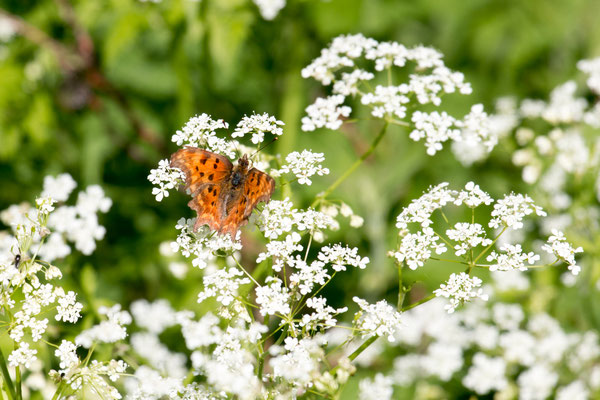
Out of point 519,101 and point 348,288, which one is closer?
point 348,288

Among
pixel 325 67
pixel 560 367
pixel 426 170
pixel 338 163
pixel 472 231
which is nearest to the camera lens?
pixel 472 231

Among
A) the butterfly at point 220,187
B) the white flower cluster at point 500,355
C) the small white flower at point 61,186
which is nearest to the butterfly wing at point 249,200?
the butterfly at point 220,187

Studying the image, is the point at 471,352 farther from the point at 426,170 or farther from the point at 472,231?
the point at 472,231

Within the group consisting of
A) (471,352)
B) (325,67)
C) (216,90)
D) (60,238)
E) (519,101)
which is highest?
(216,90)

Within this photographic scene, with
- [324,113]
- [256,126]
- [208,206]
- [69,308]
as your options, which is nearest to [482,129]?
[324,113]

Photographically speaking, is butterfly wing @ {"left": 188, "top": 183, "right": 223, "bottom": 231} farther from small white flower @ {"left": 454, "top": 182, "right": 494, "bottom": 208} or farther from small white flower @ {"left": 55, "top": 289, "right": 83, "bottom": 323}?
small white flower @ {"left": 454, "top": 182, "right": 494, "bottom": 208}

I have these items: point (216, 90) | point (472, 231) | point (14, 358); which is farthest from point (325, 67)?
point (216, 90)

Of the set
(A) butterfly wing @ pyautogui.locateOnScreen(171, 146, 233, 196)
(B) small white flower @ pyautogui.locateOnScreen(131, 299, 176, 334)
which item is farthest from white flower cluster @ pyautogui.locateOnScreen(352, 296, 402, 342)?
(B) small white flower @ pyautogui.locateOnScreen(131, 299, 176, 334)

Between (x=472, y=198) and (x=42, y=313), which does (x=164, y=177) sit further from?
(x=472, y=198)
